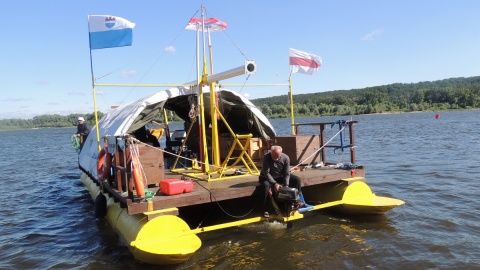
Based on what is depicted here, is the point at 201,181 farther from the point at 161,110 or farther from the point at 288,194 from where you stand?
the point at 161,110

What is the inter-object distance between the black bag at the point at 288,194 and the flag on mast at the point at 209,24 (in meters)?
5.48

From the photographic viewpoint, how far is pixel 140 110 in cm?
1102

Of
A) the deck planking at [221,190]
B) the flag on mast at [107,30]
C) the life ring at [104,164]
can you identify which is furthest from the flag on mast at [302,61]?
the life ring at [104,164]

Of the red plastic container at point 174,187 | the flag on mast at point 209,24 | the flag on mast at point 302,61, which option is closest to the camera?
the red plastic container at point 174,187

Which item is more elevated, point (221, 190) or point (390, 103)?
point (390, 103)

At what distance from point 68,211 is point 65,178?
854 centimetres

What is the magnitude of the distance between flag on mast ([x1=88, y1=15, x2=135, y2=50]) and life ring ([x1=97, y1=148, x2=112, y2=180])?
2888 millimetres

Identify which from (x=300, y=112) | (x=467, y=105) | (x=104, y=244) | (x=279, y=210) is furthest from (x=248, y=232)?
(x=467, y=105)

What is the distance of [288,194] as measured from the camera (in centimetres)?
824

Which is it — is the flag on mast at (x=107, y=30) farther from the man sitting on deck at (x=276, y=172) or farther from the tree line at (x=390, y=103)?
the tree line at (x=390, y=103)

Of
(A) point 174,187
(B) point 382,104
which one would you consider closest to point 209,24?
(A) point 174,187

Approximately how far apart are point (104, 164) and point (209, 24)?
16.6 feet

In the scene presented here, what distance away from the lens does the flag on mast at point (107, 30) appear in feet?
34.8

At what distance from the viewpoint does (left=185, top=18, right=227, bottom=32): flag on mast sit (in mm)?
11383
